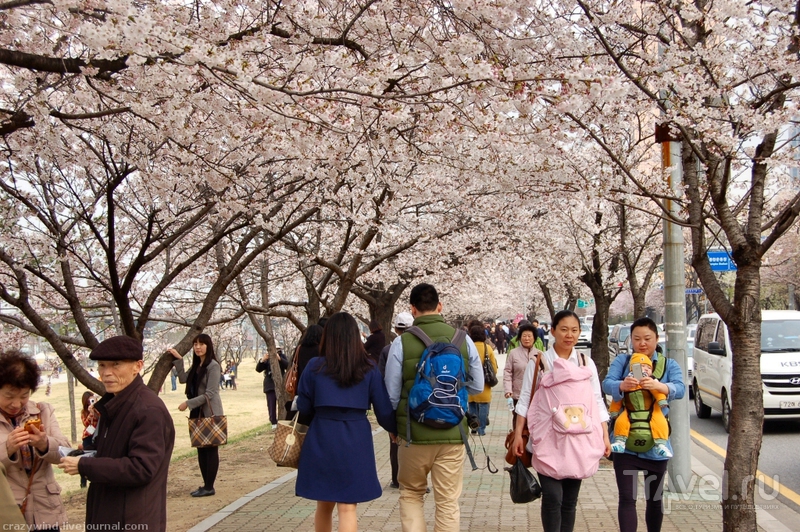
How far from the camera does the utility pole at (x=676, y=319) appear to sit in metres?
7.96

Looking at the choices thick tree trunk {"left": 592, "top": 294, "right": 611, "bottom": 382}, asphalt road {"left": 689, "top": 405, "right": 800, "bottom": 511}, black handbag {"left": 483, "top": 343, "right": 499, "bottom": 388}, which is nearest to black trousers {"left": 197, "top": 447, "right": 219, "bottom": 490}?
black handbag {"left": 483, "top": 343, "right": 499, "bottom": 388}

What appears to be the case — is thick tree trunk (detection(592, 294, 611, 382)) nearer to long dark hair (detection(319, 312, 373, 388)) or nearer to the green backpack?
the green backpack

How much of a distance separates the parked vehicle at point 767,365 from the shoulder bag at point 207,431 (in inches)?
294

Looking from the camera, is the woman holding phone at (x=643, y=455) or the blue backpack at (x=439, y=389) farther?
the woman holding phone at (x=643, y=455)

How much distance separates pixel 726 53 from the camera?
6.29 metres

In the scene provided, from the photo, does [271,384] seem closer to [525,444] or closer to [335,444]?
[525,444]

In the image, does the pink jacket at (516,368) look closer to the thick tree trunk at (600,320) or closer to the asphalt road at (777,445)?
the asphalt road at (777,445)

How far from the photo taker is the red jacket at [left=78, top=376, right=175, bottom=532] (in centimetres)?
357

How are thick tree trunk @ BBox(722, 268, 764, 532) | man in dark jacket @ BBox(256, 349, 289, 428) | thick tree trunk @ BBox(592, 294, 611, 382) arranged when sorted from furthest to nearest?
man in dark jacket @ BBox(256, 349, 289, 428) → thick tree trunk @ BBox(592, 294, 611, 382) → thick tree trunk @ BBox(722, 268, 764, 532)

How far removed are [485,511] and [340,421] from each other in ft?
9.45

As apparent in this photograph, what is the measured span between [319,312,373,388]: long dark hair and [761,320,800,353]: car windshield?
32.3 ft

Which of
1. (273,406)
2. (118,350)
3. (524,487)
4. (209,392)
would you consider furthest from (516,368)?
(273,406)

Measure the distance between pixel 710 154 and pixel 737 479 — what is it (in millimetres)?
2474

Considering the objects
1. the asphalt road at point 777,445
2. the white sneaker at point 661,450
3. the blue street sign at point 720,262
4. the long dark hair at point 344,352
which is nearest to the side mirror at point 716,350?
the asphalt road at point 777,445
